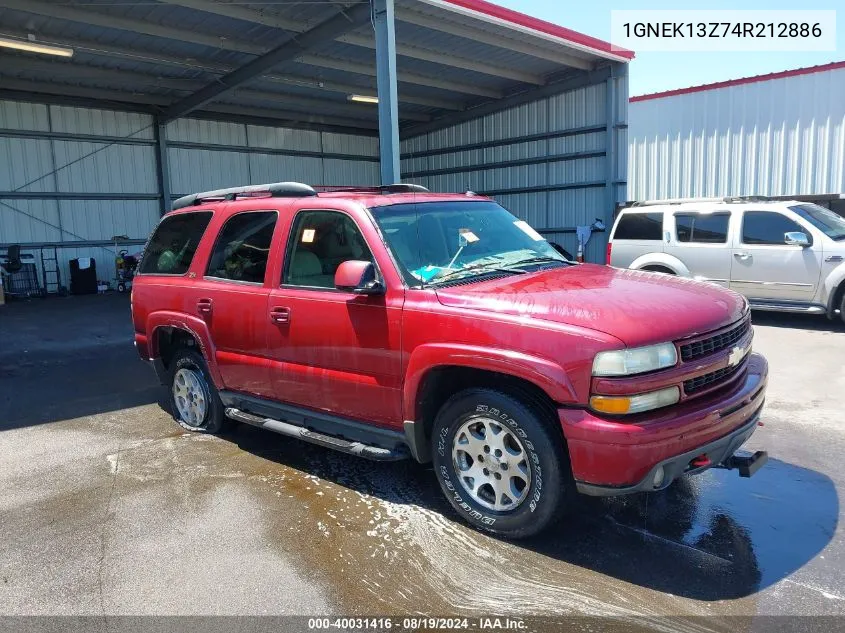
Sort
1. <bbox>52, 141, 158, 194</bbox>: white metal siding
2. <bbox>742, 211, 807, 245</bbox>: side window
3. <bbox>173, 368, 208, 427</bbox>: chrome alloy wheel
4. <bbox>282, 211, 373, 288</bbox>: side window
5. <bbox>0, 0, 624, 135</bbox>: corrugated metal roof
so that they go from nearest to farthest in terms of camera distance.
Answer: <bbox>282, 211, 373, 288</bbox>: side window → <bbox>173, 368, 208, 427</bbox>: chrome alloy wheel → <bbox>742, 211, 807, 245</bbox>: side window → <bbox>0, 0, 624, 135</bbox>: corrugated metal roof → <bbox>52, 141, 158, 194</bbox>: white metal siding

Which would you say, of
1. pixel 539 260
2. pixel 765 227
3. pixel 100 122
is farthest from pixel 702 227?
pixel 100 122

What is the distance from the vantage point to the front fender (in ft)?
10.2

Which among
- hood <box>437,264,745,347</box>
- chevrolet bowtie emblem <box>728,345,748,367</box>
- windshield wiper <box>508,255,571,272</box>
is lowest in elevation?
chevrolet bowtie emblem <box>728,345,748,367</box>

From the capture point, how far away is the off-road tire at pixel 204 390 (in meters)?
5.35

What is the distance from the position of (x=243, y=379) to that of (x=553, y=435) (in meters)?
2.55

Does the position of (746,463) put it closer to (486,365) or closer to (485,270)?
(486,365)

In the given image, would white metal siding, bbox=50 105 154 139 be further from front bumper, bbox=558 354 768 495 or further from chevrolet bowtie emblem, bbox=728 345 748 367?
chevrolet bowtie emblem, bbox=728 345 748 367

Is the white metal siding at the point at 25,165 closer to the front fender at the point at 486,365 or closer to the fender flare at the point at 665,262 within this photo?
the fender flare at the point at 665,262

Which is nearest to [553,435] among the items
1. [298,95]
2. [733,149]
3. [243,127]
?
[733,149]

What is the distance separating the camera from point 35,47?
44.1ft

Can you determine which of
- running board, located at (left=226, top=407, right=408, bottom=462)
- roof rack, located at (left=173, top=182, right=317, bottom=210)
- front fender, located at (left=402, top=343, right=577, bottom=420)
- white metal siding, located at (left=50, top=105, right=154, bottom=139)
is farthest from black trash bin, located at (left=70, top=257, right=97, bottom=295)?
front fender, located at (left=402, top=343, right=577, bottom=420)

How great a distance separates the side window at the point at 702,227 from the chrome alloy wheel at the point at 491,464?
812 cm

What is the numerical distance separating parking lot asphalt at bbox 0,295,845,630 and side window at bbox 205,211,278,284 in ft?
4.66

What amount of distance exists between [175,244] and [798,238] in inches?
331
